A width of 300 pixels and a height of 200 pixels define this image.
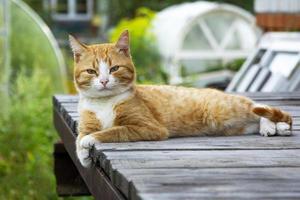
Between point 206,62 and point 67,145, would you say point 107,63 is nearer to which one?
point 67,145

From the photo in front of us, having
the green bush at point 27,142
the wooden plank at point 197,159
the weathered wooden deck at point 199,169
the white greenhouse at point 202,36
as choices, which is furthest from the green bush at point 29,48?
the wooden plank at point 197,159

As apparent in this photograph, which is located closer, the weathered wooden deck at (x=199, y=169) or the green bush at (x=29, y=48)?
the weathered wooden deck at (x=199, y=169)

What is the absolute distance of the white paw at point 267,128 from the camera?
181 inches

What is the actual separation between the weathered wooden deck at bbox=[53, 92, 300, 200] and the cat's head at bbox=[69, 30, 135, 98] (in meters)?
0.33

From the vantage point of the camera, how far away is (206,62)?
1515cm

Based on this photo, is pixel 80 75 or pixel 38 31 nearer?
pixel 80 75

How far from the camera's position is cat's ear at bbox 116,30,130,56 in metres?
4.46

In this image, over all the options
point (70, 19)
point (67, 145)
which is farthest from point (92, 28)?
point (67, 145)

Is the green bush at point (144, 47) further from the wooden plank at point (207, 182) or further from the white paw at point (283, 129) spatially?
the wooden plank at point (207, 182)

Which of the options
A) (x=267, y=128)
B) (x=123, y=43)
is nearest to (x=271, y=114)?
(x=267, y=128)

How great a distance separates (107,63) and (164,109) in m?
0.40

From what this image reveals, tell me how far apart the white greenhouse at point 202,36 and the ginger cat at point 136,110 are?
9311mm

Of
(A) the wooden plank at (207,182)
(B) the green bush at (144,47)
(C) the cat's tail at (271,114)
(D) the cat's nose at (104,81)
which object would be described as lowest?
(B) the green bush at (144,47)

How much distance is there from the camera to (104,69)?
4.40 meters
